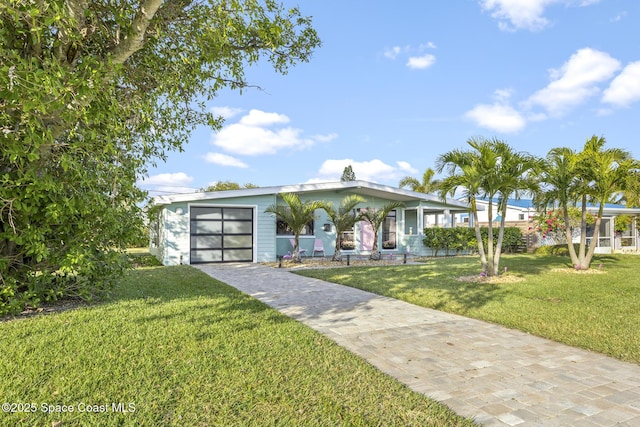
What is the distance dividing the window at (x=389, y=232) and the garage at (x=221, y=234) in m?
6.73

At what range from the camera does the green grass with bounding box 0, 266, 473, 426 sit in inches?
101

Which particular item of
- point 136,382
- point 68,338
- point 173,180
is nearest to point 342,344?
point 136,382

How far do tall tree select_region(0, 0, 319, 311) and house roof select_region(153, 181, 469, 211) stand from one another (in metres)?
6.51

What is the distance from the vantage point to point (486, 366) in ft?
11.8

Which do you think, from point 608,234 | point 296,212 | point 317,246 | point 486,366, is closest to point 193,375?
point 486,366

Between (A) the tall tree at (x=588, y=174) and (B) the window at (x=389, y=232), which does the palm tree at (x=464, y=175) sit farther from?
(B) the window at (x=389, y=232)

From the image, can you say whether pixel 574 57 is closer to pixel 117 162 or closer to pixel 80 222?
pixel 117 162

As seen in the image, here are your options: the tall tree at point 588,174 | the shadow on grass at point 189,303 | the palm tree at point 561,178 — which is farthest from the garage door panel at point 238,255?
the tall tree at point 588,174

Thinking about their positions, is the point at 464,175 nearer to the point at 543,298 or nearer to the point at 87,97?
the point at 543,298

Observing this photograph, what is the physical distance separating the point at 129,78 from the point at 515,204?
1201 inches

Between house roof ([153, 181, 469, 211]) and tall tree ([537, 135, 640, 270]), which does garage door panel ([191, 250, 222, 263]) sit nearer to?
house roof ([153, 181, 469, 211])

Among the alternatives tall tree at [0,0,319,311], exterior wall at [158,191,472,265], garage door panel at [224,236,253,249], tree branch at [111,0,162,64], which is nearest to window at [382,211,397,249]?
exterior wall at [158,191,472,265]

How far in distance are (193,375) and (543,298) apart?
6.43 metres

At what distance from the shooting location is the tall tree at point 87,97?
3.75m
